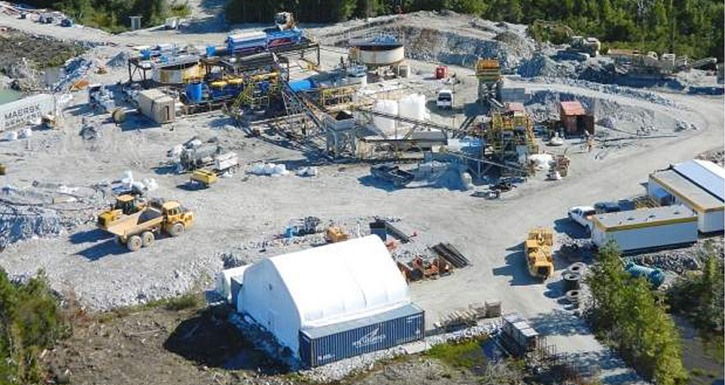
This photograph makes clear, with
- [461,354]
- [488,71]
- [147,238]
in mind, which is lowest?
[461,354]

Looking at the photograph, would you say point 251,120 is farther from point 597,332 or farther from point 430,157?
point 597,332

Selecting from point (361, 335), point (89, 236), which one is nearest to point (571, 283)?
point (361, 335)

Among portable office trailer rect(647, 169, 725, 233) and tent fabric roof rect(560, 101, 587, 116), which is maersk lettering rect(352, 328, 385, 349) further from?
tent fabric roof rect(560, 101, 587, 116)

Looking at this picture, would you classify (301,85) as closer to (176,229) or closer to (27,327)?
(176,229)

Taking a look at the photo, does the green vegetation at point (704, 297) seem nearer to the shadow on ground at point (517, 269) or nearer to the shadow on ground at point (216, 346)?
the shadow on ground at point (517, 269)

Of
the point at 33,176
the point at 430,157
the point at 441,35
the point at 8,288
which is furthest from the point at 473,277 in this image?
the point at 441,35

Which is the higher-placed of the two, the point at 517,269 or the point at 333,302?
the point at 333,302

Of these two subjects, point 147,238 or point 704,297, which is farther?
point 147,238
